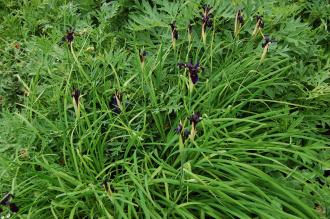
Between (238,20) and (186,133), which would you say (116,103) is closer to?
(186,133)

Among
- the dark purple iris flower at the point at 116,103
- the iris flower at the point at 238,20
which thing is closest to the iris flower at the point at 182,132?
the dark purple iris flower at the point at 116,103

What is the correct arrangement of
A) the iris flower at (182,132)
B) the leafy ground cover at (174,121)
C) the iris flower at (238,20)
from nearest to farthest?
the iris flower at (182,132) → the leafy ground cover at (174,121) → the iris flower at (238,20)

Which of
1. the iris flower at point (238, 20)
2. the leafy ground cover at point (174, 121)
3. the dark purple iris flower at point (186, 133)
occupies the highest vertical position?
the iris flower at point (238, 20)

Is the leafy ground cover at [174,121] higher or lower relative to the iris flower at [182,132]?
lower

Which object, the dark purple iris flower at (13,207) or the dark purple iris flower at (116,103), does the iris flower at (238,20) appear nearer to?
the dark purple iris flower at (116,103)

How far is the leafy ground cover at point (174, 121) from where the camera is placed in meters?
2.01

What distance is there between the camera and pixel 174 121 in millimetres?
2373

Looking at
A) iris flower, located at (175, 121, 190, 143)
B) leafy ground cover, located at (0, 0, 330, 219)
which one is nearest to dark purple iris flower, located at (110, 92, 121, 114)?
leafy ground cover, located at (0, 0, 330, 219)

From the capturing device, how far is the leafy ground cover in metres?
2.01

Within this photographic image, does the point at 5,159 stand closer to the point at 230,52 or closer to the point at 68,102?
the point at 68,102

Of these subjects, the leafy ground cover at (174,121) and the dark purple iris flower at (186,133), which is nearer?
the dark purple iris flower at (186,133)

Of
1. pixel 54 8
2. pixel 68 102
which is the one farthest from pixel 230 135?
pixel 54 8

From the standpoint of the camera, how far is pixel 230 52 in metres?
2.61

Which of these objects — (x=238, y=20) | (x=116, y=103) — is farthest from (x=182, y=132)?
(x=238, y=20)
